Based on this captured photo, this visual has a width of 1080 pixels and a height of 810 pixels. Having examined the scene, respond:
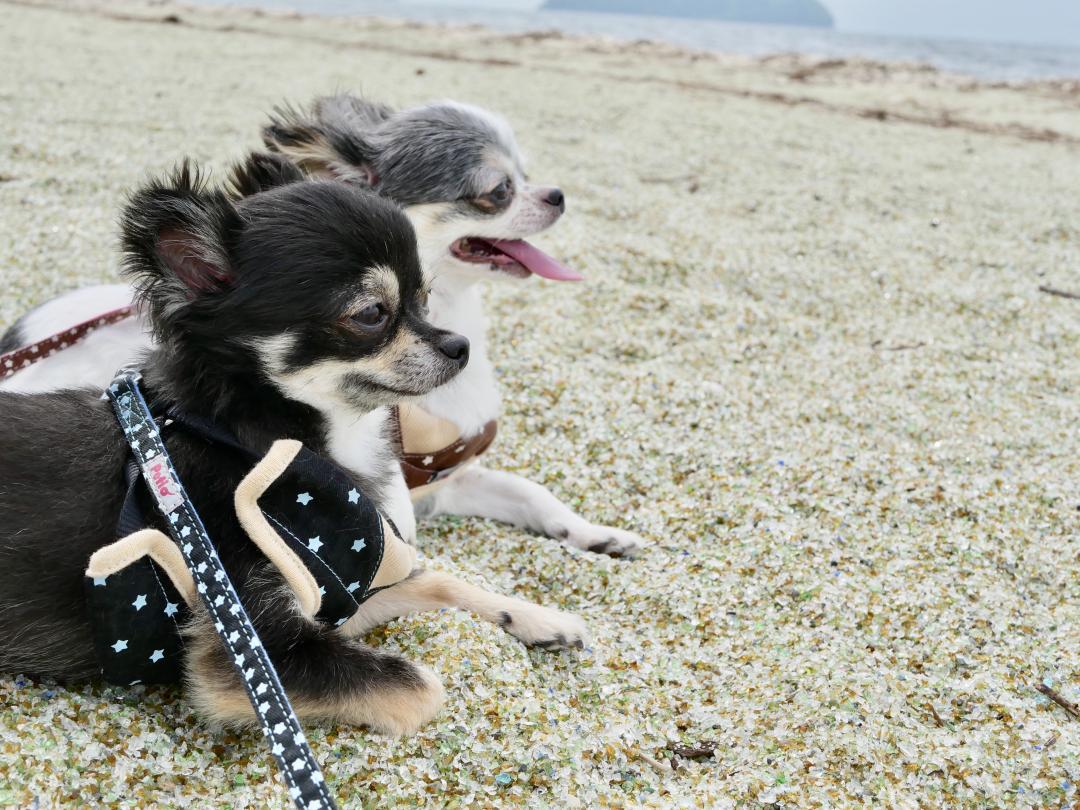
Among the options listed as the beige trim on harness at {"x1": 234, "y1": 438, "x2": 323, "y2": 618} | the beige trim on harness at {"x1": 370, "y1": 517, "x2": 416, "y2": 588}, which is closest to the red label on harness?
the beige trim on harness at {"x1": 234, "y1": 438, "x2": 323, "y2": 618}

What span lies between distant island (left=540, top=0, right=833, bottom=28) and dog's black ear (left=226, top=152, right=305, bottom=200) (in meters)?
148

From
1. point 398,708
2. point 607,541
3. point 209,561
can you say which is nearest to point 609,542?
point 607,541

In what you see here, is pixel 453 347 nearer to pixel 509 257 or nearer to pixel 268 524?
pixel 268 524

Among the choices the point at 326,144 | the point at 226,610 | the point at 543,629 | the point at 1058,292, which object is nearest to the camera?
the point at 226,610

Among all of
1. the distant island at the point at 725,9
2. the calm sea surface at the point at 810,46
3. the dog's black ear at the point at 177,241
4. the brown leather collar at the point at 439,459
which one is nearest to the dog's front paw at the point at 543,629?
the brown leather collar at the point at 439,459

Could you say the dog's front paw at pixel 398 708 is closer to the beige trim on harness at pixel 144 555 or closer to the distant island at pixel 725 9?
the beige trim on harness at pixel 144 555

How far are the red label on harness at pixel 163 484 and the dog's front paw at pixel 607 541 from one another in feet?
5.20

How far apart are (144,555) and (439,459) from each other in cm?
128

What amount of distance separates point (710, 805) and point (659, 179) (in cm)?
608

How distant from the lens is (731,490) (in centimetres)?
331

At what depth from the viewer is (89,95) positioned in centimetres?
826

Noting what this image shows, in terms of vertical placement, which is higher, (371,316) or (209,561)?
(371,316)

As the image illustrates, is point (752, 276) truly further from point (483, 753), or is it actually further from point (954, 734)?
point (483, 753)

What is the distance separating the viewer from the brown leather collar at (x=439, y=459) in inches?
112
